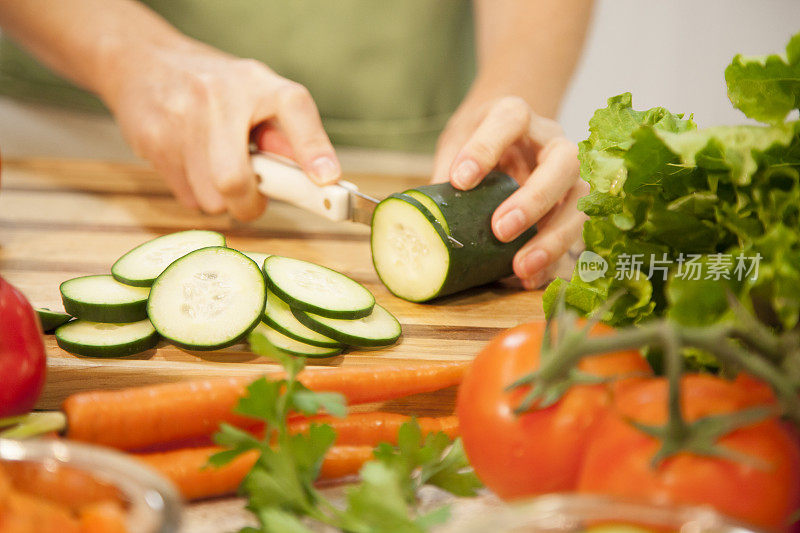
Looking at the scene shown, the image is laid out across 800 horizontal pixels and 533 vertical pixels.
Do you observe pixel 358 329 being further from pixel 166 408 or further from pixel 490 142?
pixel 490 142

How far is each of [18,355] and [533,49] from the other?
2.60 metres

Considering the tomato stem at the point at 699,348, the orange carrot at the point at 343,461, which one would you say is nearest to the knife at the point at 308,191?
the orange carrot at the point at 343,461

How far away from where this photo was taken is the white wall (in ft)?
18.7

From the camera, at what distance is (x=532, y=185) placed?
2184 mm

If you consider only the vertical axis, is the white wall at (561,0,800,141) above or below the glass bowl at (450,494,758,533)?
above

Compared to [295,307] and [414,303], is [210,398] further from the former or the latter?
[414,303]

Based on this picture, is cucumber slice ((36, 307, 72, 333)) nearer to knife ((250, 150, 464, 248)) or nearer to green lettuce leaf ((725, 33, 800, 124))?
knife ((250, 150, 464, 248))

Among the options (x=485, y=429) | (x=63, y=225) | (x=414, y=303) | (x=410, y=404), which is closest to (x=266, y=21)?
(x=63, y=225)

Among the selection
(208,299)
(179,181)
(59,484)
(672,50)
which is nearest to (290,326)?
(208,299)

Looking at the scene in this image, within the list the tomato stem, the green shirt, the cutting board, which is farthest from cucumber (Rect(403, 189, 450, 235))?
the green shirt

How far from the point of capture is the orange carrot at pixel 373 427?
1.39 m

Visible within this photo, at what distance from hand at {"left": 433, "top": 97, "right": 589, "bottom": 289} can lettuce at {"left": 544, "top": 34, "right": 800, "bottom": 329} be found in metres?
0.68

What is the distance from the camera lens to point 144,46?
2.86m

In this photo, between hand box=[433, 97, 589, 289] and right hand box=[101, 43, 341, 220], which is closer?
hand box=[433, 97, 589, 289]
